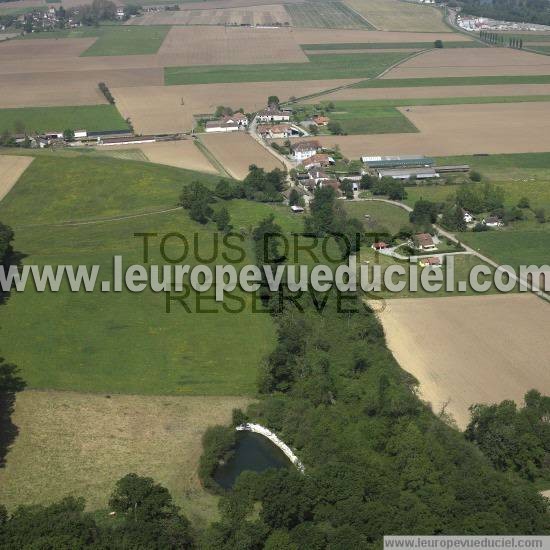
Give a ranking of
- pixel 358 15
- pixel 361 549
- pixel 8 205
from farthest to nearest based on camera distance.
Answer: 1. pixel 358 15
2. pixel 8 205
3. pixel 361 549

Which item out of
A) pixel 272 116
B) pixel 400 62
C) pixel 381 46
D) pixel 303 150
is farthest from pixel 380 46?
pixel 303 150

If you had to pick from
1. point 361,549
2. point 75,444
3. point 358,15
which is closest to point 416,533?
point 361,549

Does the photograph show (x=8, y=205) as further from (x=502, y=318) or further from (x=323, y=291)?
(x=502, y=318)

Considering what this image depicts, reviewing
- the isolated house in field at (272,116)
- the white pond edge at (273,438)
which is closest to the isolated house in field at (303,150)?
the isolated house in field at (272,116)

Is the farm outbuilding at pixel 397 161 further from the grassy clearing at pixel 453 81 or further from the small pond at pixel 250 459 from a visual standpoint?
the small pond at pixel 250 459

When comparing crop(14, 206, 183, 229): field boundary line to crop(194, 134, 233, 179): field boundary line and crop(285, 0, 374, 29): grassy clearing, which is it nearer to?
crop(194, 134, 233, 179): field boundary line

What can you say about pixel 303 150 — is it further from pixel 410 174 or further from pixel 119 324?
pixel 119 324

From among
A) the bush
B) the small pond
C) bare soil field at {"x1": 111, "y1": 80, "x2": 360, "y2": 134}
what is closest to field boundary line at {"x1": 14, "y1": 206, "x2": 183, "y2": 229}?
the bush
